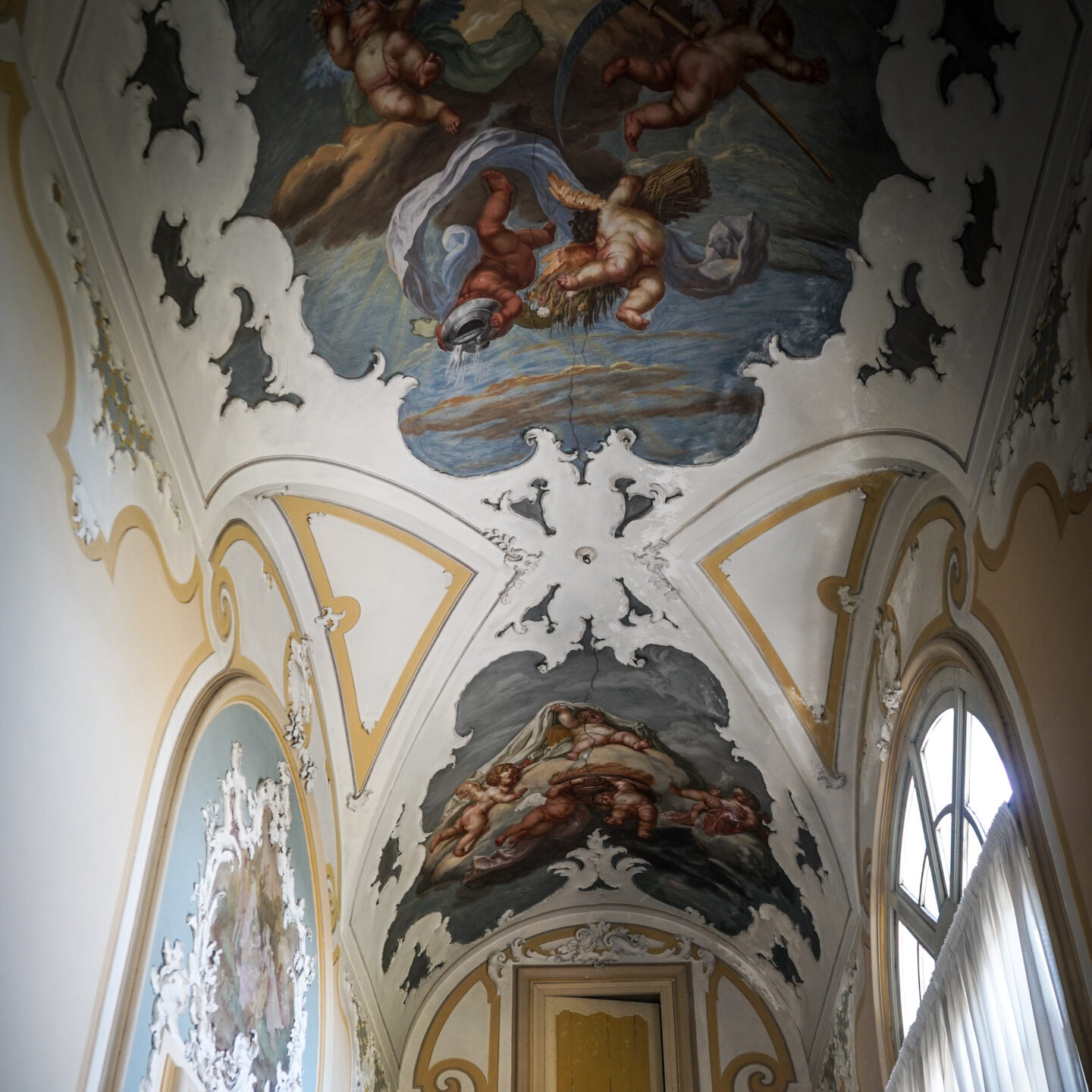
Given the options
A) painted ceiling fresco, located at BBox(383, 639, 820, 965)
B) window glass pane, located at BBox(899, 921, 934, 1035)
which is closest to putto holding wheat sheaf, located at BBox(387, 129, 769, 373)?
painted ceiling fresco, located at BBox(383, 639, 820, 965)

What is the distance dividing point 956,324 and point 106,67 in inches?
184

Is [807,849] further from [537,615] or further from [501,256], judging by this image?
[501,256]

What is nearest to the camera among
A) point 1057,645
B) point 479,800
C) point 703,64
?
point 1057,645

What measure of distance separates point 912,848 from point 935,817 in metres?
0.75

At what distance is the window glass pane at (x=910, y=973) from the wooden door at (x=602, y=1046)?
460 cm

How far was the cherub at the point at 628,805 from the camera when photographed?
11.8m

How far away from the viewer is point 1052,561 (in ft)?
18.0

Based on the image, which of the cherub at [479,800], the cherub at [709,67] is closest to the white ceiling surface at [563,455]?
the cherub at [479,800]

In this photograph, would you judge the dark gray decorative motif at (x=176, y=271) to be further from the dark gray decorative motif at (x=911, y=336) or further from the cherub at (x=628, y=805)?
the cherub at (x=628, y=805)

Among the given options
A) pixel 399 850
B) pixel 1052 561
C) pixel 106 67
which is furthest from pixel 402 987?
pixel 106 67

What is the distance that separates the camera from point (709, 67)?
6.16 meters

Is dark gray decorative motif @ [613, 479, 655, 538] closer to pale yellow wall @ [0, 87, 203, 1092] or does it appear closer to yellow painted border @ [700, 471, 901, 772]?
yellow painted border @ [700, 471, 901, 772]

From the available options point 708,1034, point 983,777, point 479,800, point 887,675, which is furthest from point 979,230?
point 708,1034

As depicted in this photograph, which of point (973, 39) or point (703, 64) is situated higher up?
point (703, 64)
